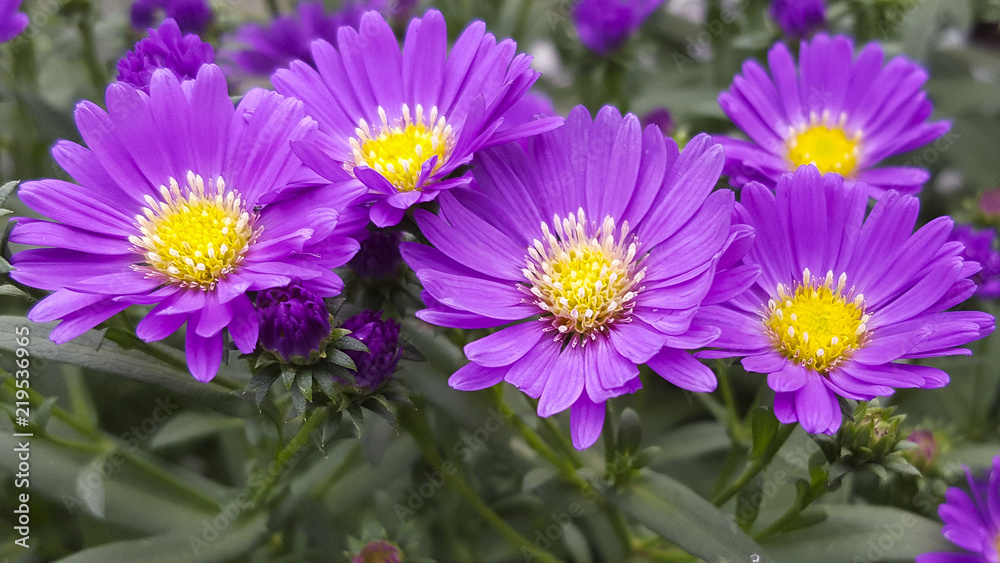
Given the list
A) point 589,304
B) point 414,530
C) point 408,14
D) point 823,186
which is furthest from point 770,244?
point 408,14

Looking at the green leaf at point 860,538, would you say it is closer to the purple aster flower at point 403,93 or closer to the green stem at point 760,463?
the green stem at point 760,463

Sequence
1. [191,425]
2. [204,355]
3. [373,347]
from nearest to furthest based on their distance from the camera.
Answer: [204,355]
[373,347]
[191,425]

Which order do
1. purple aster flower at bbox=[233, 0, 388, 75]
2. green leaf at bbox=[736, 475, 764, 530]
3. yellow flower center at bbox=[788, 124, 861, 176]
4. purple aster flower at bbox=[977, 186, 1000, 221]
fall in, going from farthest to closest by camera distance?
purple aster flower at bbox=[233, 0, 388, 75] < purple aster flower at bbox=[977, 186, 1000, 221] < yellow flower center at bbox=[788, 124, 861, 176] < green leaf at bbox=[736, 475, 764, 530]

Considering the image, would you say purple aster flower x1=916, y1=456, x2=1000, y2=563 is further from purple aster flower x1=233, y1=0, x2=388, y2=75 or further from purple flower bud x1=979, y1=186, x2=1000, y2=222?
purple aster flower x1=233, y1=0, x2=388, y2=75

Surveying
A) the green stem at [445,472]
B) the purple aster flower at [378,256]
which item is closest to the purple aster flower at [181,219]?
the purple aster flower at [378,256]

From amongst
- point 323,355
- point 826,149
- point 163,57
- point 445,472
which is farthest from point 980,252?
point 163,57

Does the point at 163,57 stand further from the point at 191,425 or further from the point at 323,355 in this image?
the point at 191,425

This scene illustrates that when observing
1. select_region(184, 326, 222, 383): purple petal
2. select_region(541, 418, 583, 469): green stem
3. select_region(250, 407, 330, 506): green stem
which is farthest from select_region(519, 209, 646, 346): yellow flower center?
select_region(184, 326, 222, 383): purple petal

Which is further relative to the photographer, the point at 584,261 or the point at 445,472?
the point at 445,472
